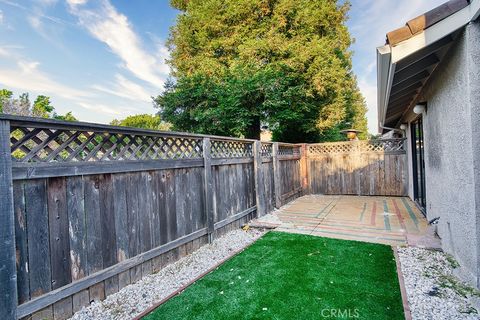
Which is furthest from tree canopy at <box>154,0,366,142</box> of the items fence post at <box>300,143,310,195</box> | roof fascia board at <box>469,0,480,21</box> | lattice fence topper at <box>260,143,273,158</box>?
roof fascia board at <box>469,0,480,21</box>

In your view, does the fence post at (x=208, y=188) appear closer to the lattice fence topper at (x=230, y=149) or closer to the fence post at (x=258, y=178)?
the lattice fence topper at (x=230, y=149)

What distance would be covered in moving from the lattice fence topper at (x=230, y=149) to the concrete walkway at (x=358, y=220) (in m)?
1.65

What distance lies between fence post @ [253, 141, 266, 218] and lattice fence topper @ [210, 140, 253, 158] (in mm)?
149

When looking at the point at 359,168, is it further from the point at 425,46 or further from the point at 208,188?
the point at 425,46

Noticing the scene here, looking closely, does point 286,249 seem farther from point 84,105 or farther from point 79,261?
point 84,105

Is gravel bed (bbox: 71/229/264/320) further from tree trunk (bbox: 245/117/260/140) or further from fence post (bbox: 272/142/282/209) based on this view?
tree trunk (bbox: 245/117/260/140)

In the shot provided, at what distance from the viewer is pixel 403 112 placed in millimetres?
6797

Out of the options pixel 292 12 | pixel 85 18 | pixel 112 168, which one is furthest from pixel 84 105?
pixel 112 168

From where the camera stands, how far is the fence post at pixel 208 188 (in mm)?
4070

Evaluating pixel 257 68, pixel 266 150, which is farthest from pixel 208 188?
pixel 257 68

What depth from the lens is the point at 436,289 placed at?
2473 mm

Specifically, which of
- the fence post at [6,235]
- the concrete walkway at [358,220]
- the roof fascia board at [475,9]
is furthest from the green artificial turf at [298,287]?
the roof fascia board at [475,9]

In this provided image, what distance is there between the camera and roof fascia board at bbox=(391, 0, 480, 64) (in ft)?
7.30

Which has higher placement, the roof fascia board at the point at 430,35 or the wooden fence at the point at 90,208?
the roof fascia board at the point at 430,35
